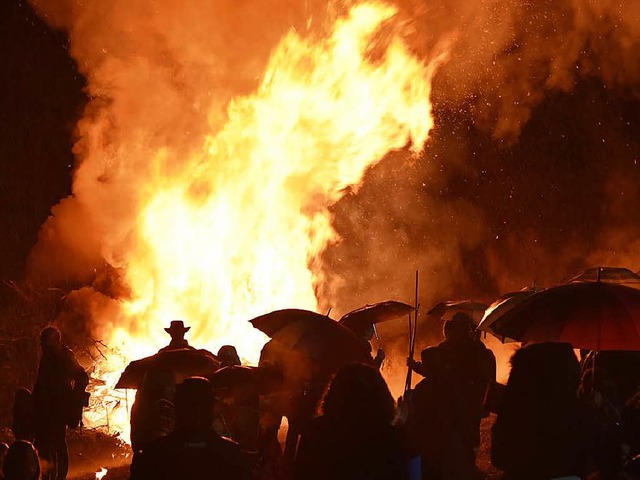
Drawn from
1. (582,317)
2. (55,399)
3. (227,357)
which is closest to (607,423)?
(582,317)

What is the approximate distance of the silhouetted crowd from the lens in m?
3.71

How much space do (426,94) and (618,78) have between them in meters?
8.24

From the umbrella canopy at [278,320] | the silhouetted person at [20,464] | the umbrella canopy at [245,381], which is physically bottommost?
the silhouetted person at [20,464]

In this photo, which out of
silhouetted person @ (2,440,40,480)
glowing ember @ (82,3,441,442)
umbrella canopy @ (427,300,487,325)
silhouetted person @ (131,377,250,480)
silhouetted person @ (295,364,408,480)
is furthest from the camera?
glowing ember @ (82,3,441,442)

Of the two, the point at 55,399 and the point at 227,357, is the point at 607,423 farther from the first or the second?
the point at 55,399

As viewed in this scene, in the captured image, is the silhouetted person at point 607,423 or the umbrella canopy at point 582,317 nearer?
the silhouetted person at point 607,423

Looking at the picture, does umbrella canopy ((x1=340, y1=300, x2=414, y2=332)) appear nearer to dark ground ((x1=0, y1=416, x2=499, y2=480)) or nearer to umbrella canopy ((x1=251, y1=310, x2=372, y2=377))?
umbrella canopy ((x1=251, y1=310, x2=372, y2=377))

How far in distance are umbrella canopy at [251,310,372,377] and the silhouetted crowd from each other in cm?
16

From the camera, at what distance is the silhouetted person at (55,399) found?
823 centimetres

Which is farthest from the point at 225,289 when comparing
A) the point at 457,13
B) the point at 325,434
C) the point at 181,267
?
the point at 325,434

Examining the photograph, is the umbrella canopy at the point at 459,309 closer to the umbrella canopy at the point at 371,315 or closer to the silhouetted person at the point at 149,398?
the umbrella canopy at the point at 371,315

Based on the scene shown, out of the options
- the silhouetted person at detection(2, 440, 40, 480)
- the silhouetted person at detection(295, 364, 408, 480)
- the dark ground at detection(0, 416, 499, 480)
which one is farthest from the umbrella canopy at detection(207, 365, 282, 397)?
the dark ground at detection(0, 416, 499, 480)

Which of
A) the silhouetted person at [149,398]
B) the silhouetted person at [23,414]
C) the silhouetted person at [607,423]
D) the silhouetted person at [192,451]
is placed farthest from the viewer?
the silhouetted person at [23,414]

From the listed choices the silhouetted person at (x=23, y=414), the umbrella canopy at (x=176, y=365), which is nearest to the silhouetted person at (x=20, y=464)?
the umbrella canopy at (x=176, y=365)
